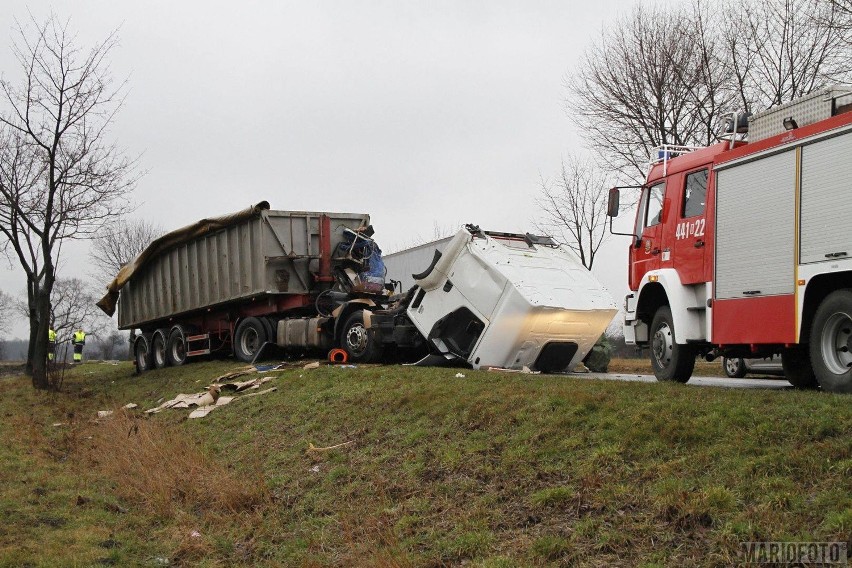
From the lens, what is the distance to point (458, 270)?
39.1ft

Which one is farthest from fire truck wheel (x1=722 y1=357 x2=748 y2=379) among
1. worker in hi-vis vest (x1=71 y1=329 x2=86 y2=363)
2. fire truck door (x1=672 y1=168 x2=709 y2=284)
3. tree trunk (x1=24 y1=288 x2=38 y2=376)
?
worker in hi-vis vest (x1=71 y1=329 x2=86 y2=363)

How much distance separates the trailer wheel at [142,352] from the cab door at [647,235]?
48.3 feet

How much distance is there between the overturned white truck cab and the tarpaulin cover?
5.57 m

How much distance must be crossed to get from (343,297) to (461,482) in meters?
9.48

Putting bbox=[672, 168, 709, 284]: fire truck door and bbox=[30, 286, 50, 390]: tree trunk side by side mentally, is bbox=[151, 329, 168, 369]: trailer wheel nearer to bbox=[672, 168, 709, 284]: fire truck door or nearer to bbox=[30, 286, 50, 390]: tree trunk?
bbox=[30, 286, 50, 390]: tree trunk

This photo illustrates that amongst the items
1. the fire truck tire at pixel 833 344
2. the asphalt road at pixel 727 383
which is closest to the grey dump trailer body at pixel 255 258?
the asphalt road at pixel 727 383

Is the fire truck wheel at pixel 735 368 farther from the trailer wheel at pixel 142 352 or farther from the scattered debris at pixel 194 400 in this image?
the trailer wheel at pixel 142 352

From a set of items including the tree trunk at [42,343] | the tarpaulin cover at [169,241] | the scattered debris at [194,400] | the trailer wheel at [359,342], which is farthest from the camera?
the tree trunk at [42,343]

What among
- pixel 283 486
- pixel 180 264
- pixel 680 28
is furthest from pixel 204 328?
pixel 680 28

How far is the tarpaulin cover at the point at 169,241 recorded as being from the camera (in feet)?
54.7

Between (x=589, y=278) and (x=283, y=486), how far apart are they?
6.22 m

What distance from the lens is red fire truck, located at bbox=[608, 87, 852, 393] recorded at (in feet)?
24.1

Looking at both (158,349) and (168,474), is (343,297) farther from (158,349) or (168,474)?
(158,349)

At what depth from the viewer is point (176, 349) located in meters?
20.2
